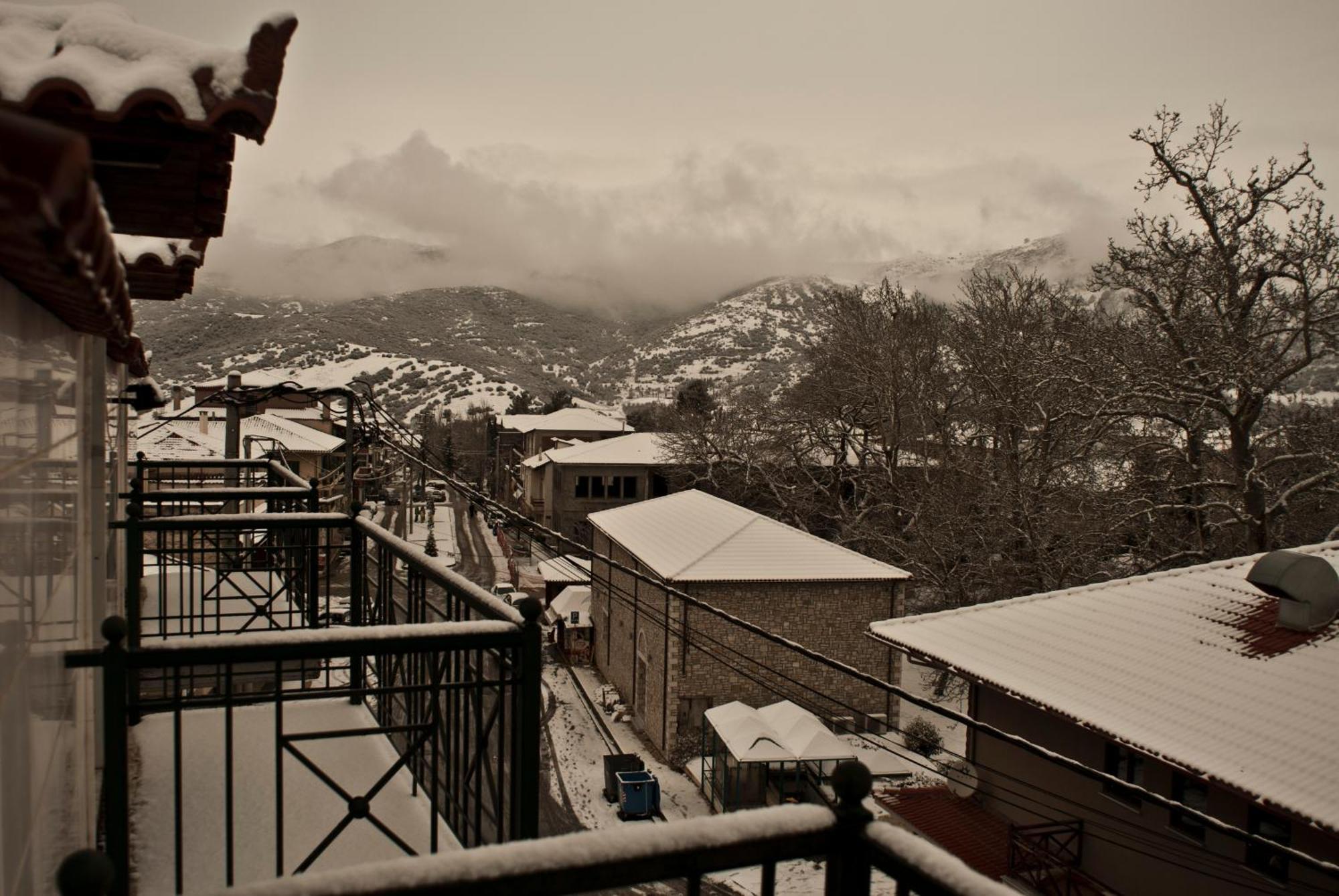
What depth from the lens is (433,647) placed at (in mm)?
2566

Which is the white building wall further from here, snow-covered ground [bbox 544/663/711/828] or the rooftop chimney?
snow-covered ground [bbox 544/663/711/828]

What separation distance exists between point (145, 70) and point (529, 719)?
6.11ft

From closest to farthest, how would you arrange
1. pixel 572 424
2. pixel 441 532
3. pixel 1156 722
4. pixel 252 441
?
pixel 1156 722 < pixel 252 441 < pixel 441 532 < pixel 572 424

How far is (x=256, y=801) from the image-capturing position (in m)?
4.08

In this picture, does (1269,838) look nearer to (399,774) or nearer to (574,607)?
(399,774)

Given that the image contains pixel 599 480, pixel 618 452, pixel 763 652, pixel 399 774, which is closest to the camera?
pixel 399 774

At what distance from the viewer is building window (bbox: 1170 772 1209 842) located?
888cm

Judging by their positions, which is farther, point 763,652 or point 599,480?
point 599,480

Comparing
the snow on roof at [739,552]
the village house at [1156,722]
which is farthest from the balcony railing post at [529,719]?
the snow on roof at [739,552]

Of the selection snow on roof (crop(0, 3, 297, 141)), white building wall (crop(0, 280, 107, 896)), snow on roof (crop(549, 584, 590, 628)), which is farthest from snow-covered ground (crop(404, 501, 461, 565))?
snow on roof (crop(0, 3, 297, 141))

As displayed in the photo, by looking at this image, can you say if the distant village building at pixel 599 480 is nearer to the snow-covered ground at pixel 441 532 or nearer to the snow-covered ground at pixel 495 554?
the snow-covered ground at pixel 495 554

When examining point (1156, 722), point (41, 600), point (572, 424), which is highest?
point (41, 600)

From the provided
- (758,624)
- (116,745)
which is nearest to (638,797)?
(758,624)

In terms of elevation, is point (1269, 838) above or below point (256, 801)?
below
